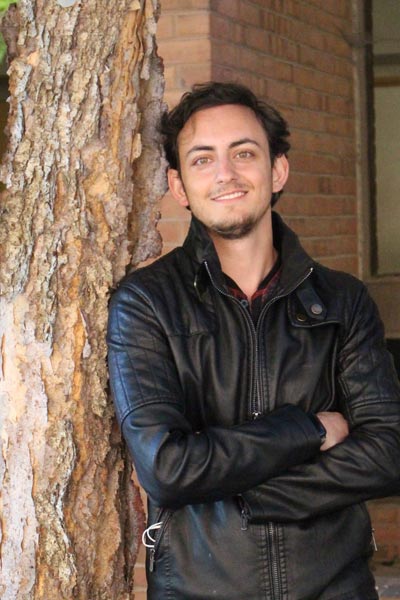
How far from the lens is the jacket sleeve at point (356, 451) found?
272cm

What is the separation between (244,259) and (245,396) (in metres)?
0.37

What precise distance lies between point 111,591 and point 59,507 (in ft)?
1.00

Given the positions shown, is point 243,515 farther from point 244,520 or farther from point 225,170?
point 225,170

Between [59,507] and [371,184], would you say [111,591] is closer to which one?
[59,507]

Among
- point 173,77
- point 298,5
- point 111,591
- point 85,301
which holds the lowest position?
point 111,591

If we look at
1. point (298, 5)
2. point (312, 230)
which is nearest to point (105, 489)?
point (312, 230)

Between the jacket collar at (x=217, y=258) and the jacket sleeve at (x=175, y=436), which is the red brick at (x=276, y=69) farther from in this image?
the jacket sleeve at (x=175, y=436)

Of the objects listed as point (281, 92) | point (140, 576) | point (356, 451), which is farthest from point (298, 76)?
point (356, 451)

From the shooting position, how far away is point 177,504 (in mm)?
2672

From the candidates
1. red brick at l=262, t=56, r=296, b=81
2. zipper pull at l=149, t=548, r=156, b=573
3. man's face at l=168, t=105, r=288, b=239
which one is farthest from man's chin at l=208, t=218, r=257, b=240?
red brick at l=262, t=56, r=296, b=81

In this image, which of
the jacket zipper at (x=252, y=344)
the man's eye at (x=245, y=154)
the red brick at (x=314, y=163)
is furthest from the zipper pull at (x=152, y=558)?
the red brick at (x=314, y=163)

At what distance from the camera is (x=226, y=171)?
295cm

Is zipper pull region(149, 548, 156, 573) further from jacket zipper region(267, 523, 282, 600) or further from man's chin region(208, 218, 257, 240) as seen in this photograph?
man's chin region(208, 218, 257, 240)

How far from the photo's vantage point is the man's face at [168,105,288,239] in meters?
2.95
